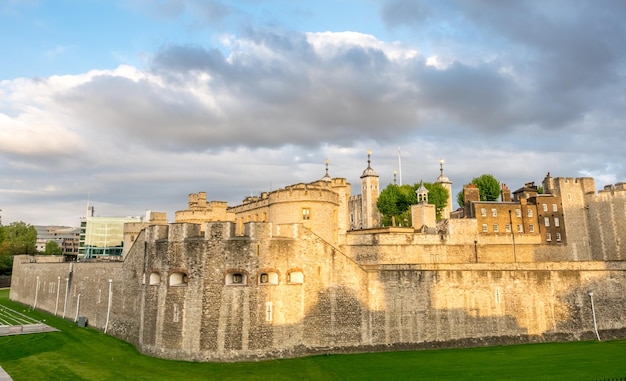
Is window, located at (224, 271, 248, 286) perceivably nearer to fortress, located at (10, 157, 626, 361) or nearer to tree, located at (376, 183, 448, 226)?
fortress, located at (10, 157, 626, 361)

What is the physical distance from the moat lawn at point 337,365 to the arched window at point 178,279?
4.69 meters

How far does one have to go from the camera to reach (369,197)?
101 metres

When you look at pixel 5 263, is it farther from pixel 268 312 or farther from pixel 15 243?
pixel 268 312

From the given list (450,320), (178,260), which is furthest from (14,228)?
(450,320)

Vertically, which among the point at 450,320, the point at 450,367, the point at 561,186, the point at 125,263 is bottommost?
the point at 450,367

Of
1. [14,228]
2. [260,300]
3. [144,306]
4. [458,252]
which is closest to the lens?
[260,300]

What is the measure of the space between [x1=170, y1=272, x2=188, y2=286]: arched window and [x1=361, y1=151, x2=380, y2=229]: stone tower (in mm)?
72498

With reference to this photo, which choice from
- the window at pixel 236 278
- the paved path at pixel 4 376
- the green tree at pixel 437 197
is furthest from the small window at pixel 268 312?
the green tree at pixel 437 197

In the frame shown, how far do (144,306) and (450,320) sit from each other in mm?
20927

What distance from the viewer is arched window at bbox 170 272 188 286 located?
30.0 metres

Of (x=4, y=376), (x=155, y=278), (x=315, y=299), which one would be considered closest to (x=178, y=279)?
(x=155, y=278)

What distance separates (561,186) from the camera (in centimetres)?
5806

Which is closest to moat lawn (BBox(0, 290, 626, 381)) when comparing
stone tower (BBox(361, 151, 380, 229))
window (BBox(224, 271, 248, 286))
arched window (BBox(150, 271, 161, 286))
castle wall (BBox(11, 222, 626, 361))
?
castle wall (BBox(11, 222, 626, 361))

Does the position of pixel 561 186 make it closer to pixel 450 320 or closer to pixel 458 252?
pixel 458 252
